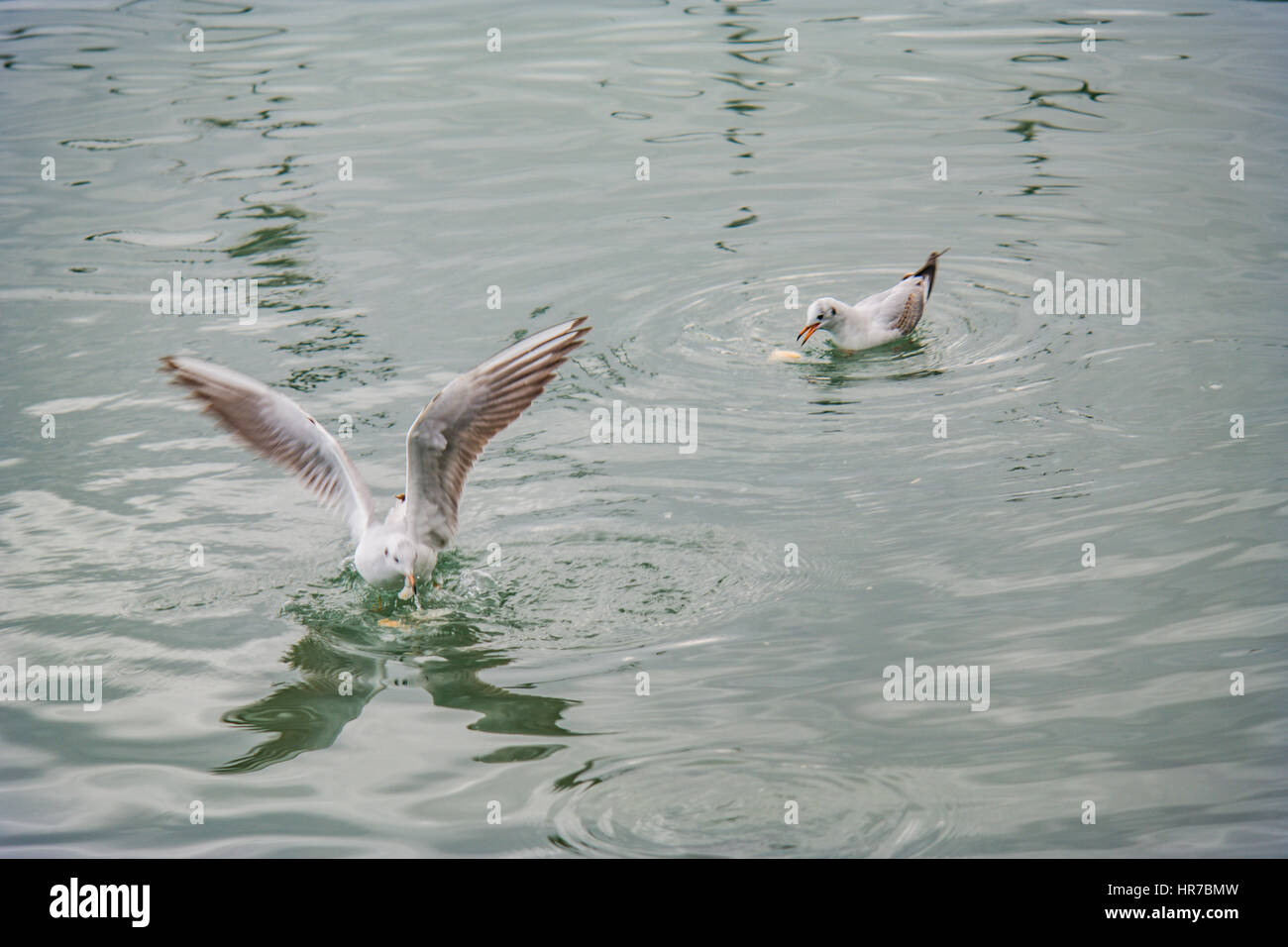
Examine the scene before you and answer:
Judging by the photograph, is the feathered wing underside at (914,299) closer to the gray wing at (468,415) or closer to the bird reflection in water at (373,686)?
the gray wing at (468,415)

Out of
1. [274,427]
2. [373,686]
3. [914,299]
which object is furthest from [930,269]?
[373,686]

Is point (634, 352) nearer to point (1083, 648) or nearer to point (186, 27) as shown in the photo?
point (1083, 648)

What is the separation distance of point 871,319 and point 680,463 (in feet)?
7.47

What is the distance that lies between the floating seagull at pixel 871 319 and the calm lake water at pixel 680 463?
0.49ft

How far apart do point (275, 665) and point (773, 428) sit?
11.7 ft

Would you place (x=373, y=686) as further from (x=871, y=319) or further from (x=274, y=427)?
(x=871, y=319)

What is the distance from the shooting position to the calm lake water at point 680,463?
6.05m

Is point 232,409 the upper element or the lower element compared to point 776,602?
upper

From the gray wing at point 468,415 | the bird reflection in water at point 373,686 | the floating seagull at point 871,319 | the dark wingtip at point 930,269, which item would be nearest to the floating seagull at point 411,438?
the gray wing at point 468,415

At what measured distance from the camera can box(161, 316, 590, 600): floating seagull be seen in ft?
24.0

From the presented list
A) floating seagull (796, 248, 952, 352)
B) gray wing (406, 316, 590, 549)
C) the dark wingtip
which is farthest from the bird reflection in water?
the dark wingtip

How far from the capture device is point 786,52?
53.5 ft

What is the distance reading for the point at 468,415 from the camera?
735 cm
